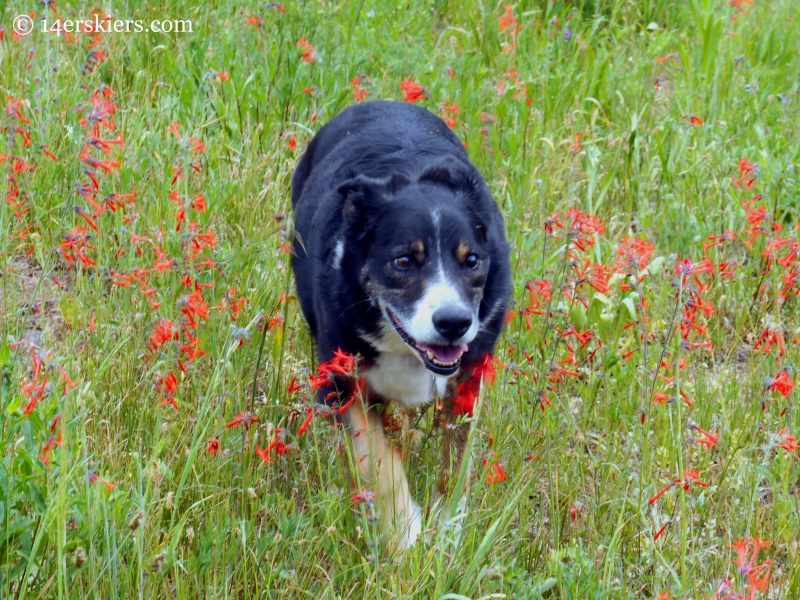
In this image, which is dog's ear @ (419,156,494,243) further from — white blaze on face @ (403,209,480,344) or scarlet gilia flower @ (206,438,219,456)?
scarlet gilia flower @ (206,438,219,456)

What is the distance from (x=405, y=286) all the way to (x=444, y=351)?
0.84 ft

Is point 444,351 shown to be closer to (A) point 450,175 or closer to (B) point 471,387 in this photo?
(B) point 471,387

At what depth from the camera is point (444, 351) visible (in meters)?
2.97

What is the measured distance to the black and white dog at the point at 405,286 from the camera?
2891 millimetres

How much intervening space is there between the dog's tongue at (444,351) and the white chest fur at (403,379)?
31 centimetres

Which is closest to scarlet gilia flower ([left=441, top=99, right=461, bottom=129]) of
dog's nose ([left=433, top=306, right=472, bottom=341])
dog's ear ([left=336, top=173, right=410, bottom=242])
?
dog's ear ([left=336, top=173, right=410, bottom=242])

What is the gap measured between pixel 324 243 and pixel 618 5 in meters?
4.59

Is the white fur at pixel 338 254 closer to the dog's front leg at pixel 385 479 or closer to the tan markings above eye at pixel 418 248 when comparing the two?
the tan markings above eye at pixel 418 248

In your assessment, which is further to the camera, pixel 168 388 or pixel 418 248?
pixel 418 248

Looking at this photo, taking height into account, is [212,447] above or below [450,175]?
below

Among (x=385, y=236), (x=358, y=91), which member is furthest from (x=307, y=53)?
(x=385, y=236)

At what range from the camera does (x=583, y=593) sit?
2342mm

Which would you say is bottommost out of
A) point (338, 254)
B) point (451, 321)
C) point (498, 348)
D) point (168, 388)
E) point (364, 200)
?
point (498, 348)

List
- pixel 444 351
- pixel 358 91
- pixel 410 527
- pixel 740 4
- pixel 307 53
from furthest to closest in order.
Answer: pixel 740 4
pixel 358 91
pixel 307 53
pixel 444 351
pixel 410 527
